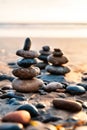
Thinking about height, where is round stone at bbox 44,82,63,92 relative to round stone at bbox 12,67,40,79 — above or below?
below

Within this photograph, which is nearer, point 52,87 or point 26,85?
point 26,85

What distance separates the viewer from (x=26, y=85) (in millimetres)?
6105

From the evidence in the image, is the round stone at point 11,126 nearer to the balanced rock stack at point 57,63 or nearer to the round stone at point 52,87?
the round stone at point 52,87

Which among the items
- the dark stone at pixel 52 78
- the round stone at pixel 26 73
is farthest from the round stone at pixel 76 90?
the dark stone at pixel 52 78

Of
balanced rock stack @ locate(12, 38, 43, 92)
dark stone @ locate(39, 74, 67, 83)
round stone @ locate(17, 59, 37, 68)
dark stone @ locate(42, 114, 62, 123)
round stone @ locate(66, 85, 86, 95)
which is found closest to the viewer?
dark stone @ locate(42, 114, 62, 123)

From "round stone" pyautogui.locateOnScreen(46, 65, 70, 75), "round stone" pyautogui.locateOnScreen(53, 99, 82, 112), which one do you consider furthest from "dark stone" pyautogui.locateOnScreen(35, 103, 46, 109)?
"round stone" pyautogui.locateOnScreen(46, 65, 70, 75)

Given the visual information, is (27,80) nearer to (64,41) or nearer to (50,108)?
(50,108)

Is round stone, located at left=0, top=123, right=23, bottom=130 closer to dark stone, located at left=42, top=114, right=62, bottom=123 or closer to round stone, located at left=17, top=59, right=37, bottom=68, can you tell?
dark stone, located at left=42, top=114, right=62, bottom=123

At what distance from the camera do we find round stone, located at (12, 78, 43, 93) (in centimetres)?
608

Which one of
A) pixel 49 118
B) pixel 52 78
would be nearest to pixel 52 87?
pixel 52 78

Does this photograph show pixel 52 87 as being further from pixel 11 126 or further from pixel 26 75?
pixel 11 126

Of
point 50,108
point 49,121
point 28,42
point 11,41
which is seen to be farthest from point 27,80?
point 11,41

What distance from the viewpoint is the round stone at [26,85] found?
608 cm

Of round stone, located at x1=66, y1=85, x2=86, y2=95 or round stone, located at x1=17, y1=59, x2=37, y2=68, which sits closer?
round stone, located at x1=66, y1=85, x2=86, y2=95
